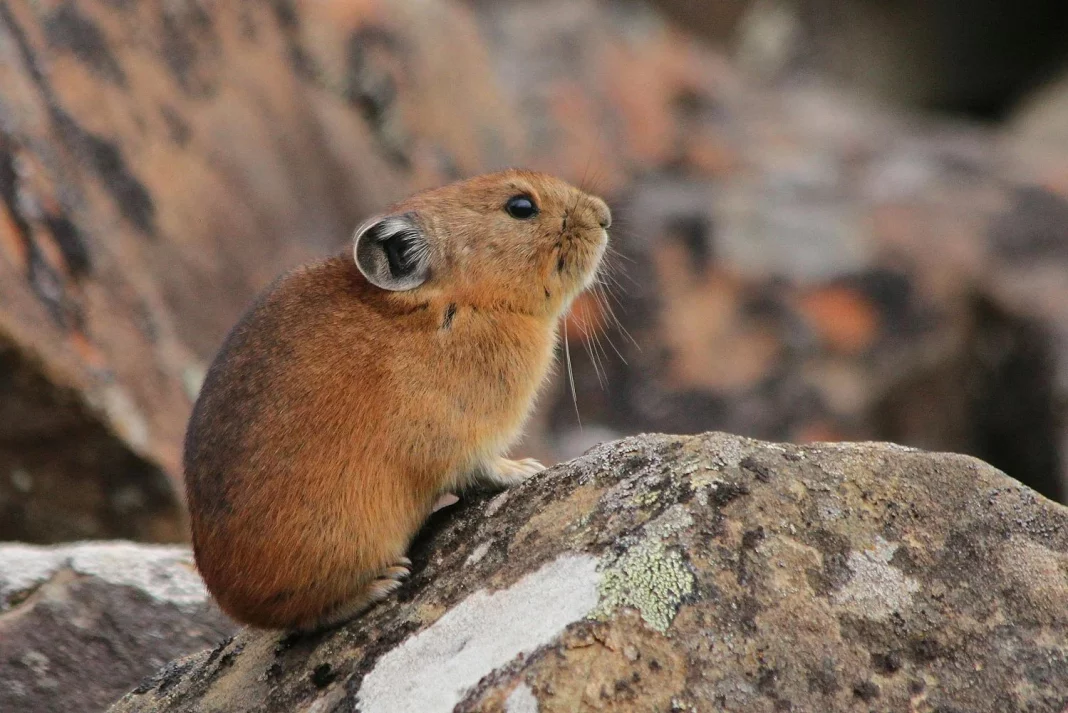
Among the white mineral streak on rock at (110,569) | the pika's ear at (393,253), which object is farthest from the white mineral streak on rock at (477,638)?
the white mineral streak on rock at (110,569)

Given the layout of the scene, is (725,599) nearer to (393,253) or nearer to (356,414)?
(356,414)

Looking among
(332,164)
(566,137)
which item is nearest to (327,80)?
(332,164)

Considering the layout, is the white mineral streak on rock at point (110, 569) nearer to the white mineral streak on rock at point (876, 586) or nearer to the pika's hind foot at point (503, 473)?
the pika's hind foot at point (503, 473)

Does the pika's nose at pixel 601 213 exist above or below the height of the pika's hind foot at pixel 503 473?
above

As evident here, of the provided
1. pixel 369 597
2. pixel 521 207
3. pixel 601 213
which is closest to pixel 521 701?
pixel 369 597

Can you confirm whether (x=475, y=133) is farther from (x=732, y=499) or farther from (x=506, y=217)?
(x=732, y=499)

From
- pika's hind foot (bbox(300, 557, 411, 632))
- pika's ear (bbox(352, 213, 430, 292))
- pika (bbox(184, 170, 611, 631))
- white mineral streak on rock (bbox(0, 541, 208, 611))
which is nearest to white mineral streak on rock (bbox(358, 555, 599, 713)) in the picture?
pika's hind foot (bbox(300, 557, 411, 632))

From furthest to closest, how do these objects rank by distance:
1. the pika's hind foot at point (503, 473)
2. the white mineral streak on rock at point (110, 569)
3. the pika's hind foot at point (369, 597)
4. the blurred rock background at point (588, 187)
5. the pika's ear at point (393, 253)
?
the blurred rock background at point (588, 187) < the white mineral streak on rock at point (110, 569) < the pika's ear at point (393, 253) < the pika's hind foot at point (503, 473) < the pika's hind foot at point (369, 597)

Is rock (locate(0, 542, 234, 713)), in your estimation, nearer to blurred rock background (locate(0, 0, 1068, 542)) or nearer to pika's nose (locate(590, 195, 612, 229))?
blurred rock background (locate(0, 0, 1068, 542))
